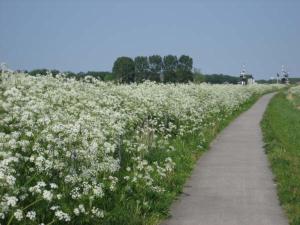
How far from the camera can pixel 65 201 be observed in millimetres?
8359

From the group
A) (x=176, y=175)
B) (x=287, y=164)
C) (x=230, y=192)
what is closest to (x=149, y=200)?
(x=230, y=192)

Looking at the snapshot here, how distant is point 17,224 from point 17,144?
4.28 feet

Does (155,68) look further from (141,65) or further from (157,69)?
(141,65)

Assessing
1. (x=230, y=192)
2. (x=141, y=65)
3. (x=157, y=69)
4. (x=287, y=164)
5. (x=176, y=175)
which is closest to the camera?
(x=230, y=192)

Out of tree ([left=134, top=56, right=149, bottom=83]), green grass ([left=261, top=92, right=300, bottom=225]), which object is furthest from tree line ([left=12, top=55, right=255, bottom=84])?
green grass ([left=261, top=92, right=300, bottom=225])

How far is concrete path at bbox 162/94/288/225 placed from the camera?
924 cm

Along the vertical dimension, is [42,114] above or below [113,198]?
above

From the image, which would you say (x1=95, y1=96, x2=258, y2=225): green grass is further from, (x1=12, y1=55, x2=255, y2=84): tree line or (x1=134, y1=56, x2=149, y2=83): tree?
(x1=134, y1=56, x2=149, y2=83): tree

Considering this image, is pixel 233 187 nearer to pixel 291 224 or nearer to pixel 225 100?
pixel 291 224

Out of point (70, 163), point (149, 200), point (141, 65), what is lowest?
point (149, 200)

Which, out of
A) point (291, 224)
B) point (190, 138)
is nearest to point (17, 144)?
point (291, 224)

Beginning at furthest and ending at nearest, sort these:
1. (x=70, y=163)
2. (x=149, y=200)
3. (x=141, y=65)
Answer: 1. (x=141, y=65)
2. (x=149, y=200)
3. (x=70, y=163)

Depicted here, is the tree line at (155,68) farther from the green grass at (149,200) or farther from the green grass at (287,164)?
the green grass at (149,200)

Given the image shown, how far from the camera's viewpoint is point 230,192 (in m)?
11.2
